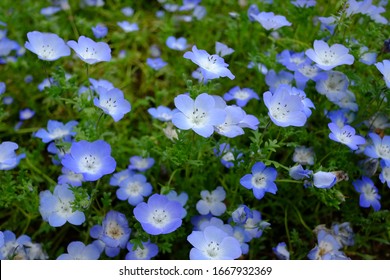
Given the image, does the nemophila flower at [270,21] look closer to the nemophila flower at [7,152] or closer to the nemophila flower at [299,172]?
the nemophila flower at [299,172]

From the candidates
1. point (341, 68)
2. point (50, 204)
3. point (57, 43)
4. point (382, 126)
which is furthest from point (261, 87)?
point (50, 204)

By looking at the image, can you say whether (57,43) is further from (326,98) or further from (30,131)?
(326,98)

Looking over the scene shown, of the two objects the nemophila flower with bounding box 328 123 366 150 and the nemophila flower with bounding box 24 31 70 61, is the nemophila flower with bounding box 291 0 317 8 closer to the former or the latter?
the nemophila flower with bounding box 328 123 366 150

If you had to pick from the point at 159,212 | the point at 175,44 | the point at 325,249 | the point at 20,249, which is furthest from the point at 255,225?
the point at 175,44

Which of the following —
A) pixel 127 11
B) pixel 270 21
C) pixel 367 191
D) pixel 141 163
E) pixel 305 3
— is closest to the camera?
pixel 367 191

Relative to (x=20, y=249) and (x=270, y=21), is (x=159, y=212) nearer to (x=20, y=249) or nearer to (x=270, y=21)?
(x=20, y=249)

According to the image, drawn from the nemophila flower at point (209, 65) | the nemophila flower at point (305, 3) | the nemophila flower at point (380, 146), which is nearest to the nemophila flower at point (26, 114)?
the nemophila flower at point (209, 65)

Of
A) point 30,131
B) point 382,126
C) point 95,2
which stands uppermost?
point 382,126
